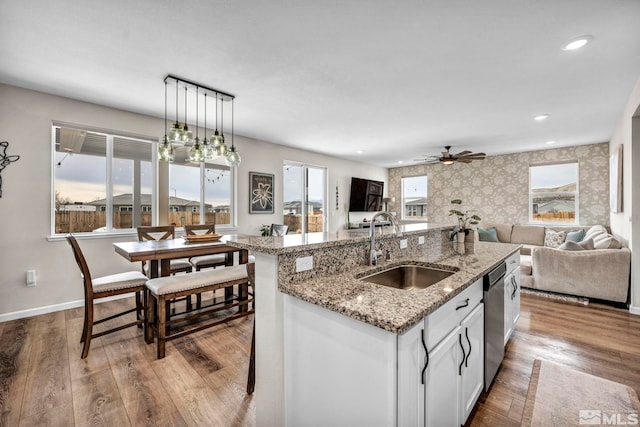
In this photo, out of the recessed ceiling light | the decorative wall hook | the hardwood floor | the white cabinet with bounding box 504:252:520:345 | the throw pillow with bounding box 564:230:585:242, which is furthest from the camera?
the throw pillow with bounding box 564:230:585:242

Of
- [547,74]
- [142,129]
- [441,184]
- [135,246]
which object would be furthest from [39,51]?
[441,184]

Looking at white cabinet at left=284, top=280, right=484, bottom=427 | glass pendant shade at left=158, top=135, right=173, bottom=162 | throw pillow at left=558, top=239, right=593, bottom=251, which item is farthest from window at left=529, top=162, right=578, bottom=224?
glass pendant shade at left=158, top=135, right=173, bottom=162

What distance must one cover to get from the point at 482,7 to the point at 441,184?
234 inches

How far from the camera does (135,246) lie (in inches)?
109

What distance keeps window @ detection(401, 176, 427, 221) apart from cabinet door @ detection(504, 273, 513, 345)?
5.41 metres

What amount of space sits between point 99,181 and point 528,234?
24.4 feet

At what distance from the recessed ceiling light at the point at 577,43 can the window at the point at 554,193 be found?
4617 millimetres

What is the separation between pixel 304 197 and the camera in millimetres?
6293

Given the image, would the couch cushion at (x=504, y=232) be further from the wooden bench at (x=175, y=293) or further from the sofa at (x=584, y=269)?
the wooden bench at (x=175, y=293)

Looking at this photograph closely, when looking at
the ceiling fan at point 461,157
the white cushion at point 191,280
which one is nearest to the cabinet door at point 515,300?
the white cushion at point 191,280

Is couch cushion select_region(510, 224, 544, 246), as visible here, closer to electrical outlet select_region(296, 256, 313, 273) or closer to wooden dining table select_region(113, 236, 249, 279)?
wooden dining table select_region(113, 236, 249, 279)

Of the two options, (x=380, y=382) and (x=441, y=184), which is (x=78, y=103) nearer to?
(x=380, y=382)

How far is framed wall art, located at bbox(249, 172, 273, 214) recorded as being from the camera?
199 inches

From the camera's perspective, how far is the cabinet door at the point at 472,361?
149cm
